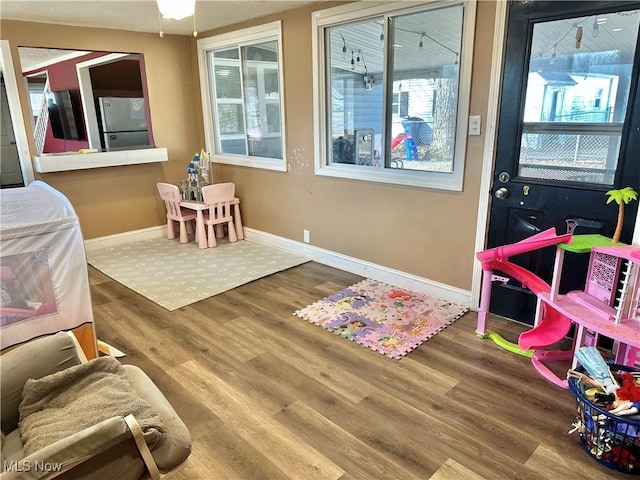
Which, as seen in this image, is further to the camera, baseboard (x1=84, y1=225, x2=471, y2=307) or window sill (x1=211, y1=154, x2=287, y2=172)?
window sill (x1=211, y1=154, x2=287, y2=172)

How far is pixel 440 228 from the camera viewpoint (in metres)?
3.23

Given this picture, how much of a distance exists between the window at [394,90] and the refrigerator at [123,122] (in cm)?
231

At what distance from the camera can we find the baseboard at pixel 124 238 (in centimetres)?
467

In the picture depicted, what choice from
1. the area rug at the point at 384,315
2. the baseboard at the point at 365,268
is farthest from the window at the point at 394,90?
the area rug at the point at 384,315

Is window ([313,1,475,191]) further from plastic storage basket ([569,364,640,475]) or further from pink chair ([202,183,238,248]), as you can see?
plastic storage basket ([569,364,640,475])

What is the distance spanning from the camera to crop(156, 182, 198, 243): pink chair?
4.69 meters

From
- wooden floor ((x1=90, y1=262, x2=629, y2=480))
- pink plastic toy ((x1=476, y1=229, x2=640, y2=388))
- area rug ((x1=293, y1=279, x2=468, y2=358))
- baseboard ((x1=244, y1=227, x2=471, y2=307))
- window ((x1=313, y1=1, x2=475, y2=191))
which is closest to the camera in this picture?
wooden floor ((x1=90, y1=262, x2=629, y2=480))

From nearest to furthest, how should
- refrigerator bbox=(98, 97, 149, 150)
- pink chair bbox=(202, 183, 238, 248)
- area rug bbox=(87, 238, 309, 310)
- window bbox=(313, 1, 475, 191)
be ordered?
window bbox=(313, 1, 475, 191)
area rug bbox=(87, 238, 309, 310)
pink chair bbox=(202, 183, 238, 248)
refrigerator bbox=(98, 97, 149, 150)

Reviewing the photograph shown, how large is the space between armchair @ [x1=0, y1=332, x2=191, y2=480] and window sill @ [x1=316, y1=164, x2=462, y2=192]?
2.34m

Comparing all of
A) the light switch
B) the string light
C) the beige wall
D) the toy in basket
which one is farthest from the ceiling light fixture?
the toy in basket

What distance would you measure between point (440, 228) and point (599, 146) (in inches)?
44.4

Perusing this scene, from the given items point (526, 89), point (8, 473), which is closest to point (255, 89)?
point (526, 89)

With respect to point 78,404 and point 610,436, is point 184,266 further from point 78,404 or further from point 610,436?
point 610,436

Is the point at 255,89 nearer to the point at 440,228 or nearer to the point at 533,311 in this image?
the point at 440,228
